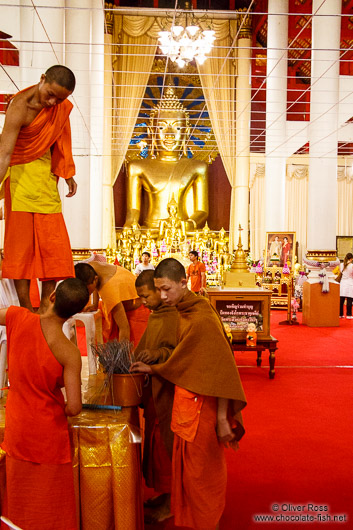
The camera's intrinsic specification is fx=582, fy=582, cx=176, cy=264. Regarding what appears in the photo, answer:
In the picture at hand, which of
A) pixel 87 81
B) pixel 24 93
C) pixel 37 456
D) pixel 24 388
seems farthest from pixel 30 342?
pixel 87 81

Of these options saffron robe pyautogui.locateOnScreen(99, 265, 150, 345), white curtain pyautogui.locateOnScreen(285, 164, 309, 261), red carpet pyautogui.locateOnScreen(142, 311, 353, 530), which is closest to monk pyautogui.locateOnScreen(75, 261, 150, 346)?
saffron robe pyautogui.locateOnScreen(99, 265, 150, 345)

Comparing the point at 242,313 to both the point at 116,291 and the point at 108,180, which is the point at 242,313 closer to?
the point at 116,291

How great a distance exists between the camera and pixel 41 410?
207 cm

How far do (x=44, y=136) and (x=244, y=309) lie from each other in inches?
135

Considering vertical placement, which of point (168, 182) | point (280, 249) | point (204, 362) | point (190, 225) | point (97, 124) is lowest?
point (204, 362)

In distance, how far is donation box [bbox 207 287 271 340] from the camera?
565cm

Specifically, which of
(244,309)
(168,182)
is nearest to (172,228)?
(168,182)

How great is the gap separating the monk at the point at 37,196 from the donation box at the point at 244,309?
3.03 m

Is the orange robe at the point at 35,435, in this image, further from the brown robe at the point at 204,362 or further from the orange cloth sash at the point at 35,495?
the brown robe at the point at 204,362

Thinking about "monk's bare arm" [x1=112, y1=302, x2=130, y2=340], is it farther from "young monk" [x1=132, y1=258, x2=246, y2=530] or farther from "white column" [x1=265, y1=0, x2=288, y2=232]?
"white column" [x1=265, y1=0, x2=288, y2=232]

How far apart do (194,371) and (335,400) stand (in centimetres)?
274

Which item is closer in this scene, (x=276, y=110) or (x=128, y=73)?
(x=276, y=110)

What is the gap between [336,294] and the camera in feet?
30.7

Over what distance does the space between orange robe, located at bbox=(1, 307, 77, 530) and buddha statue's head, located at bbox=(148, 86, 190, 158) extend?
1459 cm
